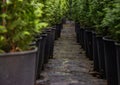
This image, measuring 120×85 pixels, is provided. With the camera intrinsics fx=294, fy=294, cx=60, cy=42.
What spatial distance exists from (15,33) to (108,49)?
1.76m

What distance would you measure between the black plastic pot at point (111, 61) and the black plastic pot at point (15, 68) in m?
1.57

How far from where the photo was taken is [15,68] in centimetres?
257

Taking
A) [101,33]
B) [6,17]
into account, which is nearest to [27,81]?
[6,17]

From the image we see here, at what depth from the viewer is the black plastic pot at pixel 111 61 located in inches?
157

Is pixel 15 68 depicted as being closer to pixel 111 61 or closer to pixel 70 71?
pixel 111 61

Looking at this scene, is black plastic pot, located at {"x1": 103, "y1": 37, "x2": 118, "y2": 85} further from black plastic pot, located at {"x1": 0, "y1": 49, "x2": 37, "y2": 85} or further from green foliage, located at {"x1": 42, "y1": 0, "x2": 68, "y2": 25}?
green foliage, located at {"x1": 42, "y1": 0, "x2": 68, "y2": 25}

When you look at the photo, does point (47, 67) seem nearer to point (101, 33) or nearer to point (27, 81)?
point (101, 33)

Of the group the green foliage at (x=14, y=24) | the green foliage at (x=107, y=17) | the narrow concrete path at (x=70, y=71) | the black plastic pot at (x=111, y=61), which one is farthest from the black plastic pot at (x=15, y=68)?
the narrow concrete path at (x=70, y=71)

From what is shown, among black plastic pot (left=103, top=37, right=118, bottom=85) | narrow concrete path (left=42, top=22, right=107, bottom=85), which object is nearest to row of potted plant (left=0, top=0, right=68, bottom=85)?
black plastic pot (left=103, top=37, right=118, bottom=85)

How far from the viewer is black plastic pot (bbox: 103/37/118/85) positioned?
399 centimetres

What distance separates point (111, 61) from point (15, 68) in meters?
1.87

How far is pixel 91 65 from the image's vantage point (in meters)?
6.52

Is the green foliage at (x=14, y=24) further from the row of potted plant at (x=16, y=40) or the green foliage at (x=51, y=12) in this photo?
the green foliage at (x=51, y=12)

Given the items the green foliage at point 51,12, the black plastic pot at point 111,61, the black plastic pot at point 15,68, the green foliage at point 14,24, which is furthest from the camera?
the green foliage at point 51,12
